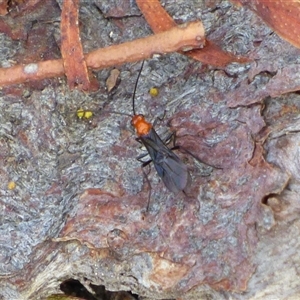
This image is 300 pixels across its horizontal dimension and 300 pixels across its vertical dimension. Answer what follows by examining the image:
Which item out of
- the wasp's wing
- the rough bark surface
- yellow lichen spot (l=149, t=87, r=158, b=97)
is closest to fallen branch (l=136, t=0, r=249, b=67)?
the rough bark surface

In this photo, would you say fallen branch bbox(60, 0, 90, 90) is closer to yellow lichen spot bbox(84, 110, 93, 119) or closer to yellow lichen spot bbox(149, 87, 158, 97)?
yellow lichen spot bbox(84, 110, 93, 119)

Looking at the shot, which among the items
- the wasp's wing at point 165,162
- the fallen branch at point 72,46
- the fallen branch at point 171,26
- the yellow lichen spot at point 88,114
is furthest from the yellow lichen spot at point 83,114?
the fallen branch at point 171,26

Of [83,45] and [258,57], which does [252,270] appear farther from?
[83,45]

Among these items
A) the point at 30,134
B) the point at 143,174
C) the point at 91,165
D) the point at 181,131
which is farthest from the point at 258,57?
the point at 30,134

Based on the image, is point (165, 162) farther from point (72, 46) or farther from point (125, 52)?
point (72, 46)

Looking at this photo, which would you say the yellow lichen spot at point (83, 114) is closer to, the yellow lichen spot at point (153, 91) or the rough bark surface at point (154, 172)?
the rough bark surface at point (154, 172)
